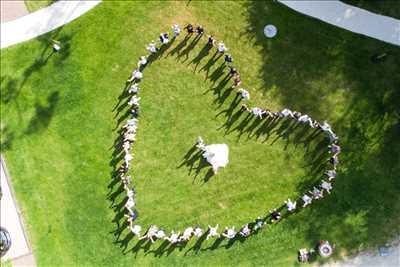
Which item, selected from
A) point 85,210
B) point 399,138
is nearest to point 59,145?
point 85,210

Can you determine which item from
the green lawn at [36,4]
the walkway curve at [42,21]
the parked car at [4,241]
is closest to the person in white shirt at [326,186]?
the walkway curve at [42,21]

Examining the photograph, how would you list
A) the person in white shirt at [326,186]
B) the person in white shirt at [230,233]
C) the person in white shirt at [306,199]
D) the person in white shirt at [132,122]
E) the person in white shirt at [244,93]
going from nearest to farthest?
the person in white shirt at [326,186], the person in white shirt at [306,199], the person in white shirt at [230,233], the person in white shirt at [244,93], the person in white shirt at [132,122]

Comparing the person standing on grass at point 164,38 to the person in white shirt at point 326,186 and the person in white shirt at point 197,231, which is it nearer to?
the person in white shirt at point 197,231

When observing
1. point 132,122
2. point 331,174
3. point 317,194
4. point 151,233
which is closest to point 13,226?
point 151,233

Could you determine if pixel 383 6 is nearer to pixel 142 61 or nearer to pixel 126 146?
pixel 142 61

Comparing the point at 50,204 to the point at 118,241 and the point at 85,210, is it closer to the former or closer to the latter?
the point at 85,210

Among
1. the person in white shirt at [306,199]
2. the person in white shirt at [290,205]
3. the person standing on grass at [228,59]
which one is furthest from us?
the person standing on grass at [228,59]
